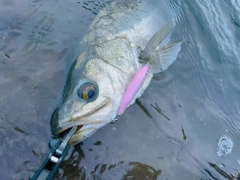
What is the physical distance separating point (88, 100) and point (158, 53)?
1.06 meters

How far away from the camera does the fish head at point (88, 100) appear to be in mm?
2238

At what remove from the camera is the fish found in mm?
2289

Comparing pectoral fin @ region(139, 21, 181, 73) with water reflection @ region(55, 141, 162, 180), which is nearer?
water reflection @ region(55, 141, 162, 180)

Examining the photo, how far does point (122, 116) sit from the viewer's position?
2.67m

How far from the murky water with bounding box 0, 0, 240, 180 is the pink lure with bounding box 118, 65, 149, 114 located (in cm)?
18

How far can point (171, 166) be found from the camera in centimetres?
246

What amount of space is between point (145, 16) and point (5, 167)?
211 cm

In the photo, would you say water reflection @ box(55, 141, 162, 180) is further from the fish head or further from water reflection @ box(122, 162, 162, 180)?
the fish head

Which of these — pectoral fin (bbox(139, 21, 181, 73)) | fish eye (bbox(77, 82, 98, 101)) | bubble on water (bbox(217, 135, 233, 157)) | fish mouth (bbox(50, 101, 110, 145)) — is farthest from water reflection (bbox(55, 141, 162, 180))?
pectoral fin (bbox(139, 21, 181, 73))

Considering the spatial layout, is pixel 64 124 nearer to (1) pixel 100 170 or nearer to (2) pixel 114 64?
(1) pixel 100 170

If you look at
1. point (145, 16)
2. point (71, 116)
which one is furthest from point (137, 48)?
point (71, 116)

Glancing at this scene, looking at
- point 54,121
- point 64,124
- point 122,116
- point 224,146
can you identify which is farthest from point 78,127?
point 224,146

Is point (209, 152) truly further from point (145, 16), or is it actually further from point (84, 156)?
point (145, 16)

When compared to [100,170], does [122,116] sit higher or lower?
higher
